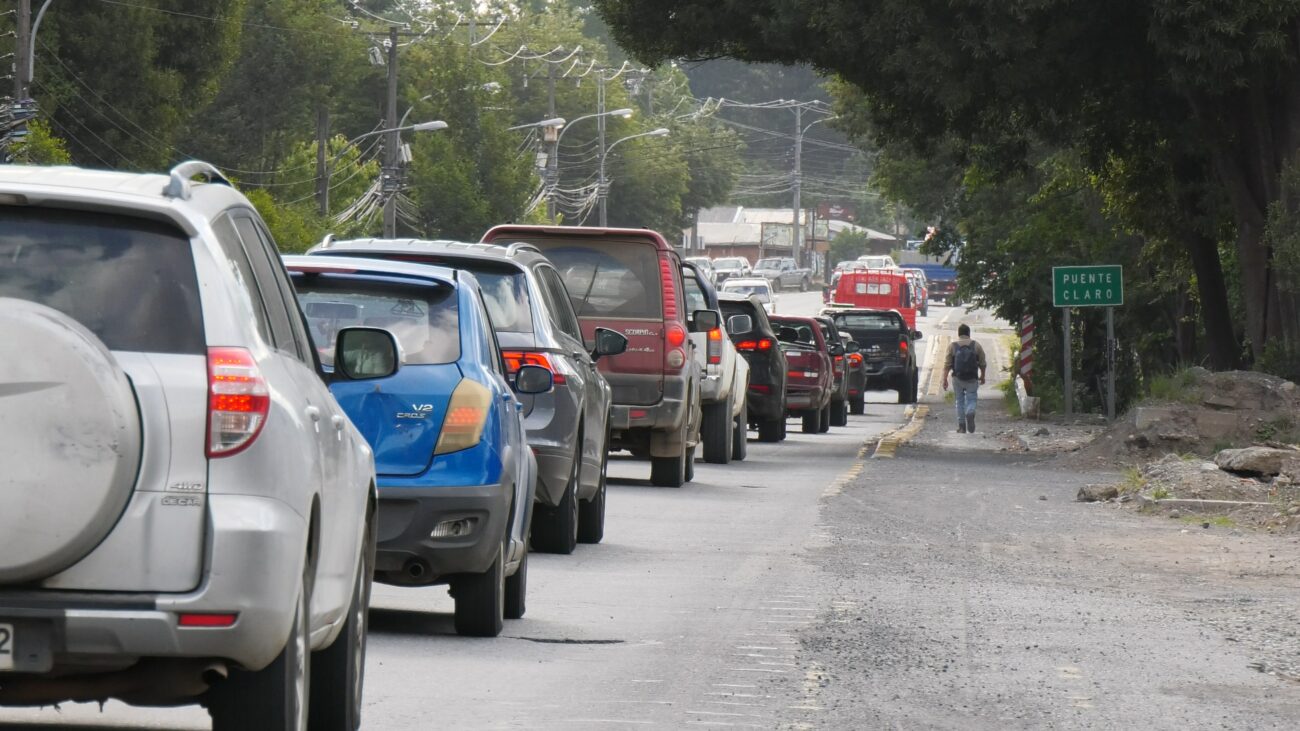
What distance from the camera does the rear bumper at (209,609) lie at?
5262mm

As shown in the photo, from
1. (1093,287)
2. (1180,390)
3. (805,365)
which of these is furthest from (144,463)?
(1093,287)

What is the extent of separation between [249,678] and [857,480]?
16.9 metres

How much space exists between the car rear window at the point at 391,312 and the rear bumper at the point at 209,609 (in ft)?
14.7

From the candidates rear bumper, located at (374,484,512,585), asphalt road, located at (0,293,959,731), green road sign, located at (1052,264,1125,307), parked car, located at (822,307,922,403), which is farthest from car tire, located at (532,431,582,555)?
parked car, located at (822,307,922,403)

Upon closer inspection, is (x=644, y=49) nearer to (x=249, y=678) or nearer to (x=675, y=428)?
(x=675, y=428)

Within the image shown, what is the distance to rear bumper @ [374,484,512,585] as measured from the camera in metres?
9.70

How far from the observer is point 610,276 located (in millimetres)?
19312

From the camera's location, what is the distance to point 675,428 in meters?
19.6

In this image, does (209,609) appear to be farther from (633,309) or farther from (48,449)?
(633,309)

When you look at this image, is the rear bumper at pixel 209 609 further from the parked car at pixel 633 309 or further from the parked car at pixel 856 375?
the parked car at pixel 856 375

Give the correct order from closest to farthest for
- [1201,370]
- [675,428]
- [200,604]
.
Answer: [200,604], [675,428], [1201,370]

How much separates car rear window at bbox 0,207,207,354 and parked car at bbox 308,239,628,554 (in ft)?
23.3

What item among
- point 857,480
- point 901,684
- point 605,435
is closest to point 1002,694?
point 901,684

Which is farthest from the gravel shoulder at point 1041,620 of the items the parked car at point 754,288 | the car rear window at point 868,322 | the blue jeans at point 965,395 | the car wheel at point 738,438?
the parked car at point 754,288
